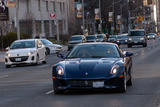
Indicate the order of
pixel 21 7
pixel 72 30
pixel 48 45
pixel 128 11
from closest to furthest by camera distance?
pixel 48 45 < pixel 21 7 < pixel 72 30 < pixel 128 11

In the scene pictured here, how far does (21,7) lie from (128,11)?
6635cm

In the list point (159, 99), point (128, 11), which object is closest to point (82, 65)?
point (159, 99)

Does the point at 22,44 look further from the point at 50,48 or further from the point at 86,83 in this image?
the point at 50,48

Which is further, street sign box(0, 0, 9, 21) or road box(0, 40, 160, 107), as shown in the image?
street sign box(0, 0, 9, 21)

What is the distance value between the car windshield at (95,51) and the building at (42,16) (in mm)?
50646

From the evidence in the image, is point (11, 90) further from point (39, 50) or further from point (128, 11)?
point (128, 11)

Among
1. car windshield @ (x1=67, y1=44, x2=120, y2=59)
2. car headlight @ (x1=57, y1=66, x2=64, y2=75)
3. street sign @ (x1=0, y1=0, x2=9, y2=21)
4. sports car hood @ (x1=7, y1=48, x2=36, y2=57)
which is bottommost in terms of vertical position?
sports car hood @ (x1=7, y1=48, x2=36, y2=57)

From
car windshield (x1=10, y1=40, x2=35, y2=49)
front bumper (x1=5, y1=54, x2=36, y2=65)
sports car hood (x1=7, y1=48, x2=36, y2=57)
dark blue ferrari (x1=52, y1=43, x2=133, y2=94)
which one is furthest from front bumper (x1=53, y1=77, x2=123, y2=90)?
car windshield (x1=10, y1=40, x2=35, y2=49)

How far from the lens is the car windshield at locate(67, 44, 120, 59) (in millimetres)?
14438

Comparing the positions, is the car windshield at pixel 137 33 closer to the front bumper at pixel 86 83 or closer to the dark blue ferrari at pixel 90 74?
the dark blue ferrari at pixel 90 74

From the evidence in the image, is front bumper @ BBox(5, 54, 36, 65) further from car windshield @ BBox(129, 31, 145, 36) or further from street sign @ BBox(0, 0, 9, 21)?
car windshield @ BBox(129, 31, 145, 36)

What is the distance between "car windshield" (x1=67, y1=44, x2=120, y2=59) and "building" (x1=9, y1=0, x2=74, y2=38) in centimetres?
5065

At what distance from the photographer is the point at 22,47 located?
30.1m

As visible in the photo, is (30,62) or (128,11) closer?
(30,62)
